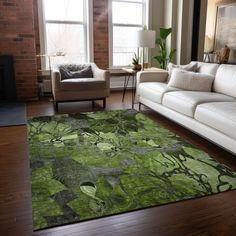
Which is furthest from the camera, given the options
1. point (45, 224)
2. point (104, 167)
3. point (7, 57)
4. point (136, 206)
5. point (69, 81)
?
point (7, 57)

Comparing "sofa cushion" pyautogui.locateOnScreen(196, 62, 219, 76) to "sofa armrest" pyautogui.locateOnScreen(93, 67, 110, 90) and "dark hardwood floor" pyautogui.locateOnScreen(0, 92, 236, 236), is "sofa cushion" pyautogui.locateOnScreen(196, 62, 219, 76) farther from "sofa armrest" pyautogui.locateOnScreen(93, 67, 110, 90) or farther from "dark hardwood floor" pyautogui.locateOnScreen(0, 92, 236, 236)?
"dark hardwood floor" pyautogui.locateOnScreen(0, 92, 236, 236)

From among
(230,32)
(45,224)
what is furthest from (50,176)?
(230,32)

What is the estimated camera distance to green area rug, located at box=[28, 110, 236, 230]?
1.74m

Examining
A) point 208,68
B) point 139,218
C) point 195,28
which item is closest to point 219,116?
point 139,218

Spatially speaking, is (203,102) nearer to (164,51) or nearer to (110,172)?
(110,172)

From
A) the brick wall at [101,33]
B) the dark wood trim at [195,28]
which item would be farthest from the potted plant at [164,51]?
the brick wall at [101,33]

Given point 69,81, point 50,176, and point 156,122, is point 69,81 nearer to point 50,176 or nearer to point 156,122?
point 156,122

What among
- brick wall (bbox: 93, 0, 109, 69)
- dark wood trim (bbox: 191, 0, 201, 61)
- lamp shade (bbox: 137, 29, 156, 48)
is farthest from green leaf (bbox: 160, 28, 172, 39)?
brick wall (bbox: 93, 0, 109, 69)

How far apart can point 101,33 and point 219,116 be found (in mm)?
3824

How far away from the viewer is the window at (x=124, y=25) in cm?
566

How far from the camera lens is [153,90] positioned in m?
3.70

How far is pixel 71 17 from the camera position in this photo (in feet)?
17.6

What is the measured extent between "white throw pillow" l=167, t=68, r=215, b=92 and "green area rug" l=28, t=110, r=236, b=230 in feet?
2.17

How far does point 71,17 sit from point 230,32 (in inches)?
169
